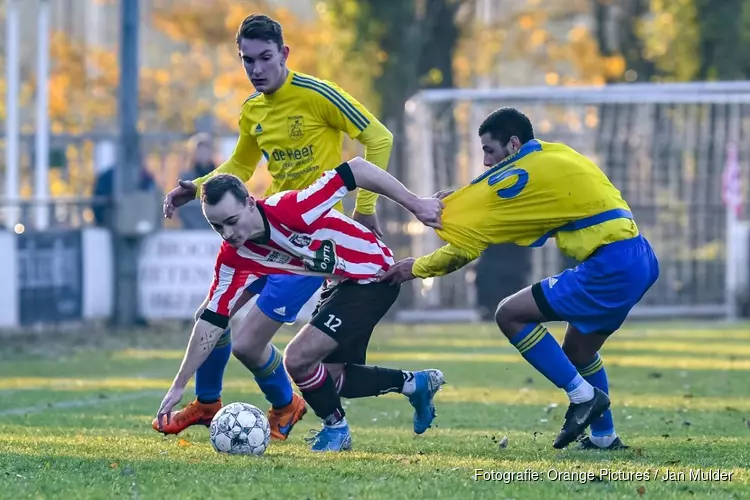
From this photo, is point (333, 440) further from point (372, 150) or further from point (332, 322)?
point (372, 150)

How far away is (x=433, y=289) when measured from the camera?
74.2 ft

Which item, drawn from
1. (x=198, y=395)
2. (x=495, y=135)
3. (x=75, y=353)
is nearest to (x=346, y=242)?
(x=495, y=135)

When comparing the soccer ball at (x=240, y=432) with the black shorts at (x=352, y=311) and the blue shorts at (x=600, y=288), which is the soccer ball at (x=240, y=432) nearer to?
the black shorts at (x=352, y=311)

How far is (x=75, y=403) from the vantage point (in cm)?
1135

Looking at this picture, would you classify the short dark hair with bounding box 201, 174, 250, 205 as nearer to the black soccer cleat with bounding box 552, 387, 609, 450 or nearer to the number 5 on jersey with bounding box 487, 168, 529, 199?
the number 5 on jersey with bounding box 487, 168, 529, 199

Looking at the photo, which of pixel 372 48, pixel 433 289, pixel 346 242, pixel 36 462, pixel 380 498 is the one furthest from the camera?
pixel 372 48

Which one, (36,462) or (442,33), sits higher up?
(442,33)

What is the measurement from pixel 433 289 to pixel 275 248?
14790 mm

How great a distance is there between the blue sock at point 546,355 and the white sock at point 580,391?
0.02 m

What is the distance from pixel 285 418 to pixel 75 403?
2964 millimetres

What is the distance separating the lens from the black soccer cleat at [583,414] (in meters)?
7.82

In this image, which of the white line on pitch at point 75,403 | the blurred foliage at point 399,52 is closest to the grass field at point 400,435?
the white line on pitch at point 75,403

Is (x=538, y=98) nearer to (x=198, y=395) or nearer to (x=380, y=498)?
(x=198, y=395)

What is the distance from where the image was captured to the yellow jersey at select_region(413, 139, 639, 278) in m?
7.76
